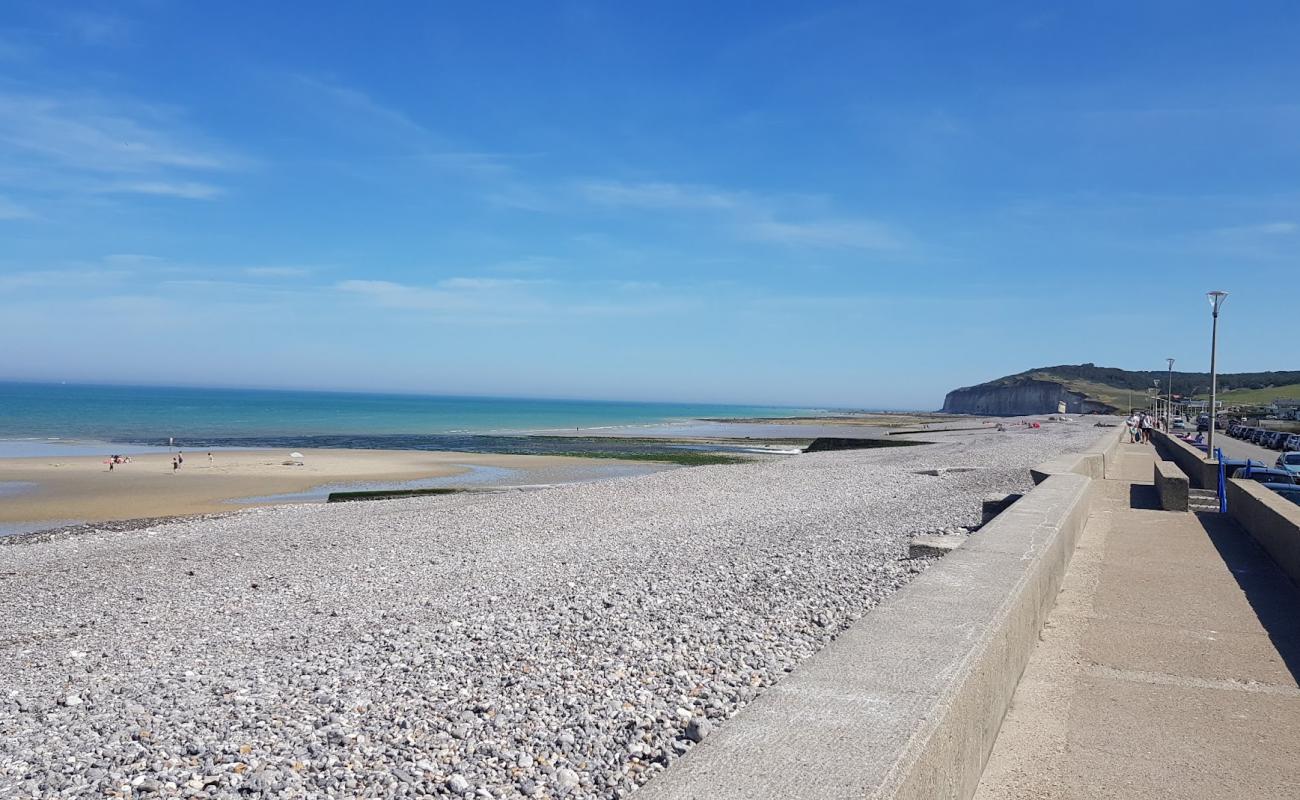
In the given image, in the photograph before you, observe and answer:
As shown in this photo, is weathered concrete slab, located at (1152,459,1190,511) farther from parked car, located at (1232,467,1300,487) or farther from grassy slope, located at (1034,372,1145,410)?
grassy slope, located at (1034,372,1145,410)

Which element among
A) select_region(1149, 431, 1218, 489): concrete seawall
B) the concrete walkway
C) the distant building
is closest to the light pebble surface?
the concrete walkway

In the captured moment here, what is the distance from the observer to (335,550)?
1527 centimetres

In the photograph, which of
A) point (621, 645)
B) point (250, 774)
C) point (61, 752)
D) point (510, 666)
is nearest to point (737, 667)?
Result: point (621, 645)

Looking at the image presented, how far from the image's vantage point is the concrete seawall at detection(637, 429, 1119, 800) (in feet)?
9.12

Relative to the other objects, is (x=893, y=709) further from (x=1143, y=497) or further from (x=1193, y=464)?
(x=1193, y=464)

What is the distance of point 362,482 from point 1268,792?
32.1 m

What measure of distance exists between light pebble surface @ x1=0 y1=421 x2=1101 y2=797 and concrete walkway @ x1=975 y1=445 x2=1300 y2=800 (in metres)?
1.75

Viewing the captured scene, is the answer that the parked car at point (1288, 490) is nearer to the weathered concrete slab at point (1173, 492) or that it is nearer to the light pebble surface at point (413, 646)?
the weathered concrete slab at point (1173, 492)

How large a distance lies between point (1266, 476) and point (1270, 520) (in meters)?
9.78

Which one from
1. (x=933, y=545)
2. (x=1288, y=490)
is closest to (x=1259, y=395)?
(x=1288, y=490)

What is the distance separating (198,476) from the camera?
33.7 metres


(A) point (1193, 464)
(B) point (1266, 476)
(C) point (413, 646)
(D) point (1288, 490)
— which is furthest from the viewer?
(A) point (1193, 464)

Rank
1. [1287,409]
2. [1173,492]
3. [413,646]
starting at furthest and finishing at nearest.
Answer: [1287,409], [1173,492], [413,646]

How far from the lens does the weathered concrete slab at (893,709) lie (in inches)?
109
